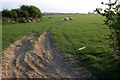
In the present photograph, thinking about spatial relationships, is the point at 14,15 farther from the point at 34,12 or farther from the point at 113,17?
the point at 113,17

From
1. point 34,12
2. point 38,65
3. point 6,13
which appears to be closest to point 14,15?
point 6,13

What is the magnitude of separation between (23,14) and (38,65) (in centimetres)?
5495

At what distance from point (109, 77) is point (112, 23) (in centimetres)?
313

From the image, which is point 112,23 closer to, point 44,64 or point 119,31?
point 119,31

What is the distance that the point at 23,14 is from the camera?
69.8 metres

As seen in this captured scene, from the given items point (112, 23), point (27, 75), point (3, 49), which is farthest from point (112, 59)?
point (3, 49)

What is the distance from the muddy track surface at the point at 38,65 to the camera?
13867 mm

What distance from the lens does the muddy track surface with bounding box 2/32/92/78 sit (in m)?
13.9

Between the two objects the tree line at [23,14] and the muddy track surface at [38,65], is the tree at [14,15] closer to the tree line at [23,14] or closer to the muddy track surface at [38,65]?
the tree line at [23,14]

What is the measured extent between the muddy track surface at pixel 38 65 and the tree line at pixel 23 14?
42421mm

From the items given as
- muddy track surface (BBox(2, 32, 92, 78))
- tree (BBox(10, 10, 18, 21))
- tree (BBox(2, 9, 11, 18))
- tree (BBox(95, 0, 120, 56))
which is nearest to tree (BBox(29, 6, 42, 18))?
tree (BBox(10, 10, 18, 21))

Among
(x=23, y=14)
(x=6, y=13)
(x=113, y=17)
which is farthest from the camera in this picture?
(x=23, y=14)

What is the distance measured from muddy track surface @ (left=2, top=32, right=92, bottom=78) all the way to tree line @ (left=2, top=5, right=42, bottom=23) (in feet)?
139

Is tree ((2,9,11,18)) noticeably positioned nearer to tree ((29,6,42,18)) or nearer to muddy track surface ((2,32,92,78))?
tree ((29,6,42,18))
